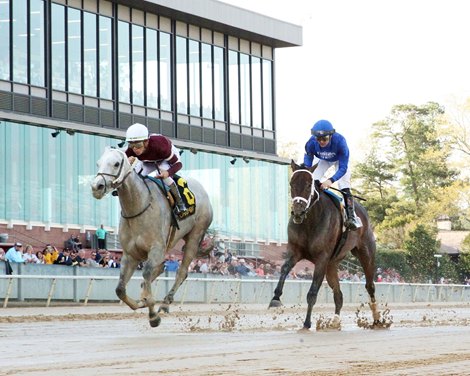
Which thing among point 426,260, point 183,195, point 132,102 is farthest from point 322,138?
point 426,260

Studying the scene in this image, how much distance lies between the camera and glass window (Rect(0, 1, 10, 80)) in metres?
42.1

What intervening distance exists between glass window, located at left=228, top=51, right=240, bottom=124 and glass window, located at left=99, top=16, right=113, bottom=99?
822cm

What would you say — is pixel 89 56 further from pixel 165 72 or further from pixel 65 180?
pixel 65 180

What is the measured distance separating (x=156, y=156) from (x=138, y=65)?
32.9 m

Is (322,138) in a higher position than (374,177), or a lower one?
lower

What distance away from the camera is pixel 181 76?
52094mm

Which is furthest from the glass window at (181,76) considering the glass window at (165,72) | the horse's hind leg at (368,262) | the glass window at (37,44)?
the horse's hind leg at (368,262)

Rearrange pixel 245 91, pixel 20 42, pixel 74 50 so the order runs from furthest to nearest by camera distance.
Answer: pixel 245 91, pixel 74 50, pixel 20 42

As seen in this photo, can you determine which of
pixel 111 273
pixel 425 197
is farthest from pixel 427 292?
pixel 425 197

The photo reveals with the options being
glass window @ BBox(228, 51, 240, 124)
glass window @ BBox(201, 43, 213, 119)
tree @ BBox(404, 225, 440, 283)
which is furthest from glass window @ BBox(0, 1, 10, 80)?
tree @ BBox(404, 225, 440, 283)

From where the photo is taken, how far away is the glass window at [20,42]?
42.8 m

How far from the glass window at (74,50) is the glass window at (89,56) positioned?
0.96 ft

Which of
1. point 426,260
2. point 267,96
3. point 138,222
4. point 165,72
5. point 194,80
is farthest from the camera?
point 426,260

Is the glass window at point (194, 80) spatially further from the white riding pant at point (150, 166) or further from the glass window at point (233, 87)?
the white riding pant at point (150, 166)
